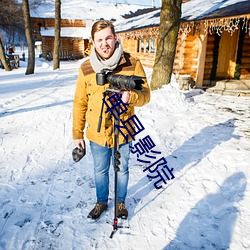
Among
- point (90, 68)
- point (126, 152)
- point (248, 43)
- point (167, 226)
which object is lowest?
point (167, 226)

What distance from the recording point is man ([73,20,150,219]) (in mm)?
1810

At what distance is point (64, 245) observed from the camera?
6.85 feet

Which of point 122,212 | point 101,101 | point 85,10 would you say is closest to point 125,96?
point 101,101

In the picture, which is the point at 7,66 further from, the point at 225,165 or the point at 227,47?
the point at 225,165

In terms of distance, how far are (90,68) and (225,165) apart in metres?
2.76

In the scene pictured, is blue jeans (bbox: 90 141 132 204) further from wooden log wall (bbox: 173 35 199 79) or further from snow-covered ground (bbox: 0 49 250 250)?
wooden log wall (bbox: 173 35 199 79)

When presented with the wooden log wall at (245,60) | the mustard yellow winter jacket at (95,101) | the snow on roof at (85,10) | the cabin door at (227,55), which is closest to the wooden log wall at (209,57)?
the cabin door at (227,55)

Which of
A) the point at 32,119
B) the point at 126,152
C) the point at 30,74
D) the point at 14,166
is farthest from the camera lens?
the point at 30,74

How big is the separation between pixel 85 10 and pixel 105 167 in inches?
1413

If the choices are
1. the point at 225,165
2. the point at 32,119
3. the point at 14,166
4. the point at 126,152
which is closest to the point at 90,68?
the point at 126,152

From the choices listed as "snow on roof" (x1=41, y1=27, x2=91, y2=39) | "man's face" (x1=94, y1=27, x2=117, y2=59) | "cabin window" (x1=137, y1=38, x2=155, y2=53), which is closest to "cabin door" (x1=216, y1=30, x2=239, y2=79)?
"cabin window" (x1=137, y1=38, x2=155, y2=53)

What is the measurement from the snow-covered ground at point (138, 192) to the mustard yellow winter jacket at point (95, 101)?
94cm

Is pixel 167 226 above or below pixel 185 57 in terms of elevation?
below

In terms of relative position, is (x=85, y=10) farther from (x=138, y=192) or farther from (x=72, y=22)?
(x=138, y=192)
